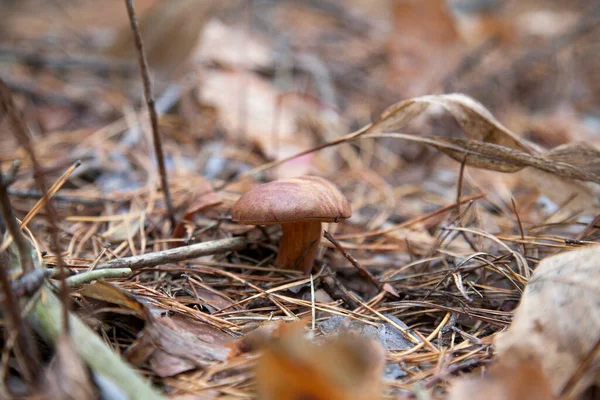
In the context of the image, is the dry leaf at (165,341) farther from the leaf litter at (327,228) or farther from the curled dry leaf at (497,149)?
A: the curled dry leaf at (497,149)

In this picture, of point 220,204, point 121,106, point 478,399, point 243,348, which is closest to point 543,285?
point 478,399

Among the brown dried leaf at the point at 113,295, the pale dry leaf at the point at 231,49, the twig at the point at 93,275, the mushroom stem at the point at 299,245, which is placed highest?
the pale dry leaf at the point at 231,49

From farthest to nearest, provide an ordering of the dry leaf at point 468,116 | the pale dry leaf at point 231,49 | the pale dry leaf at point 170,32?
the pale dry leaf at point 231,49
the pale dry leaf at point 170,32
the dry leaf at point 468,116

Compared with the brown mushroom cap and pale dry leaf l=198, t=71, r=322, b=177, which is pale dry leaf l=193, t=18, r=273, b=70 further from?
the brown mushroom cap

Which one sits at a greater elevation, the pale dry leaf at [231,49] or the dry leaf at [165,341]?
the pale dry leaf at [231,49]

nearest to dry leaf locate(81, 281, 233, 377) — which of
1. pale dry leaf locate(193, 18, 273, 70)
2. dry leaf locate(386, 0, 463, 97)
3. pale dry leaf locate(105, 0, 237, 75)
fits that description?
pale dry leaf locate(105, 0, 237, 75)

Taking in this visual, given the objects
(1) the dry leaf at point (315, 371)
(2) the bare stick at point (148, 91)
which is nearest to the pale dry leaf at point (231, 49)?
(2) the bare stick at point (148, 91)

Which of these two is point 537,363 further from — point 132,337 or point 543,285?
point 132,337
